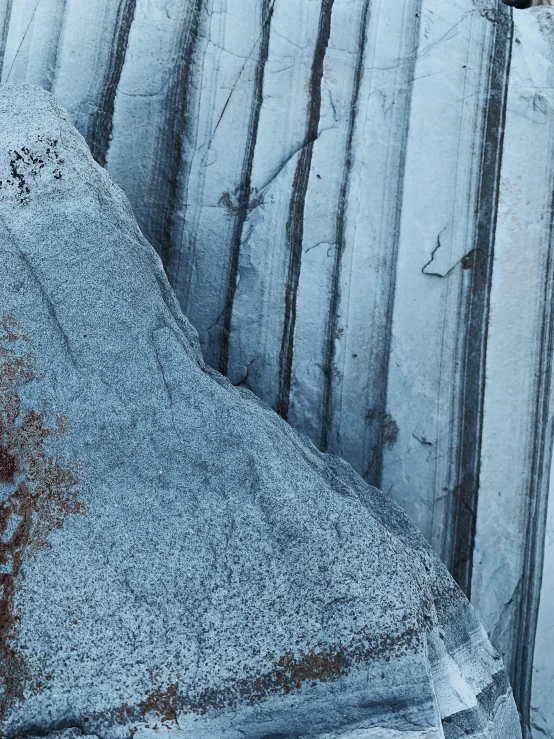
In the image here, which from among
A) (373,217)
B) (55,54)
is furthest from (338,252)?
(55,54)

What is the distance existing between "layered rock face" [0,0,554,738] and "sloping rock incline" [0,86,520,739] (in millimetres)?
402

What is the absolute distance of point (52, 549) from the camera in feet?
3.65

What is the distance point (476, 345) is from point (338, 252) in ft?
1.37

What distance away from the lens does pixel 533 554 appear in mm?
1610

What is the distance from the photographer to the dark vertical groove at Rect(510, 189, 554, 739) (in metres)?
1.60

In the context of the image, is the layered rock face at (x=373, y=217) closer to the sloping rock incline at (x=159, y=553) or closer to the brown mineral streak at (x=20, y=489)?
the sloping rock incline at (x=159, y=553)

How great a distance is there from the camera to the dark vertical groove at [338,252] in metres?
1.63

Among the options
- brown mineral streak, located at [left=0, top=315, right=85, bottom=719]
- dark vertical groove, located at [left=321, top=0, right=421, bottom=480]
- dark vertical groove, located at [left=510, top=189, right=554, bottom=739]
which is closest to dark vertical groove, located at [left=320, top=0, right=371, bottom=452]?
dark vertical groove, located at [left=321, top=0, right=421, bottom=480]

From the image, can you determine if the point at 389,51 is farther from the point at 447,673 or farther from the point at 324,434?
the point at 447,673

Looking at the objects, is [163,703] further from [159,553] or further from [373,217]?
[373,217]

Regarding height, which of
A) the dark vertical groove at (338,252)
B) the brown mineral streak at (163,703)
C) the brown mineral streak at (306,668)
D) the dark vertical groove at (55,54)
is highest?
the dark vertical groove at (55,54)

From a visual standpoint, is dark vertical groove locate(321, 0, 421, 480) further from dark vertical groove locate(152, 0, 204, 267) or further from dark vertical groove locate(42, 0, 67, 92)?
dark vertical groove locate(42, 0, 67, 92)

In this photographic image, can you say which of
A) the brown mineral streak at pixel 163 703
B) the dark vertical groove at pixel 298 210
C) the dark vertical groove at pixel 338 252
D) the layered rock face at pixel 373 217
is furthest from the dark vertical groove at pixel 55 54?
the brown mineral streak at pixel 163 703

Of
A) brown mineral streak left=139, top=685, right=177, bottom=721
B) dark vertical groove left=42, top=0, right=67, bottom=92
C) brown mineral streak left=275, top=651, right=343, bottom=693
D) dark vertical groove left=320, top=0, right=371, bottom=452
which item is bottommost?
brown mineral streak left=139, top=685, right=177, bottom=721
